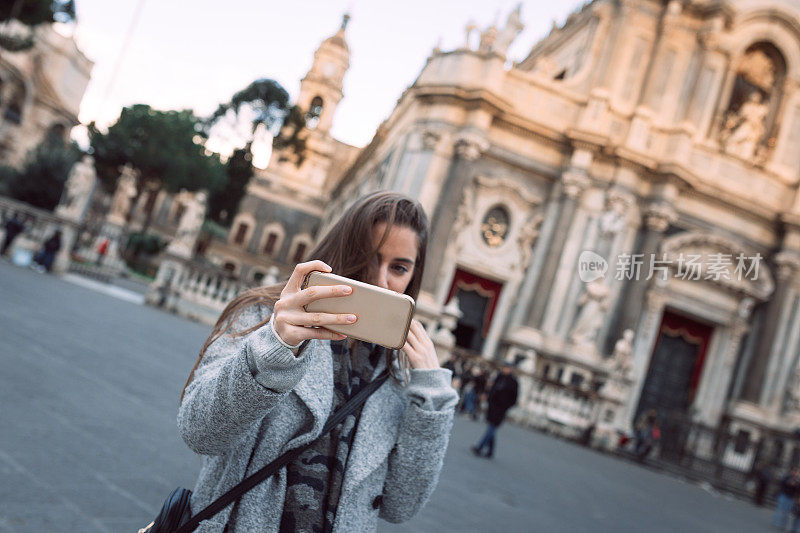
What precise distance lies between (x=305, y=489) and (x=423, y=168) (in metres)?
17.6

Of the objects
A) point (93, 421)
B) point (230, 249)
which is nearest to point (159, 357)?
point (93, 421)

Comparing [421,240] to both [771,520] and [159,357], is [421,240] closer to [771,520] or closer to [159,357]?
[159,357]

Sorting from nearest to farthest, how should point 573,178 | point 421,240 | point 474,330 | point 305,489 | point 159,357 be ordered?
1. point 305,489
2. point 421,240
3. point 159,357
4. point 573,178
5. point 474,330

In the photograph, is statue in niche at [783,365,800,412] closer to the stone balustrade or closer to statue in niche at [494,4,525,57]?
statue in niche at [494,4,525,57]

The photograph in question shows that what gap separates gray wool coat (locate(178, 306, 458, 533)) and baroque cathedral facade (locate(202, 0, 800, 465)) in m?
15.8

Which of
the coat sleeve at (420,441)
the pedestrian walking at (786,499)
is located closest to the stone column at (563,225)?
the pedestrian walking at (786,499)

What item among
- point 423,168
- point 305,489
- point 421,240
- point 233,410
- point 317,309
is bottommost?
point 305,489

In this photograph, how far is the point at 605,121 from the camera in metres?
19.2

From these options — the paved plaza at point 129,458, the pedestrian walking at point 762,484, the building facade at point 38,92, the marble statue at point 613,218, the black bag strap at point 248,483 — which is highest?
the building facade at point 38,92

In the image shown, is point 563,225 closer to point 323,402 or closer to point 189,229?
point 189,229

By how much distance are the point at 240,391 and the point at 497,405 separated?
7.84m

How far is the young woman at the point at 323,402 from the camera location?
1255 millimetres

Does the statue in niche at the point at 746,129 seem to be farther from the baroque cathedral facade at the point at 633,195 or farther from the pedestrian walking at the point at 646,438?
the pedestrian walking at the point at 646,438

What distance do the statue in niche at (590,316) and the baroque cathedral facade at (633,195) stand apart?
0.19 feet
